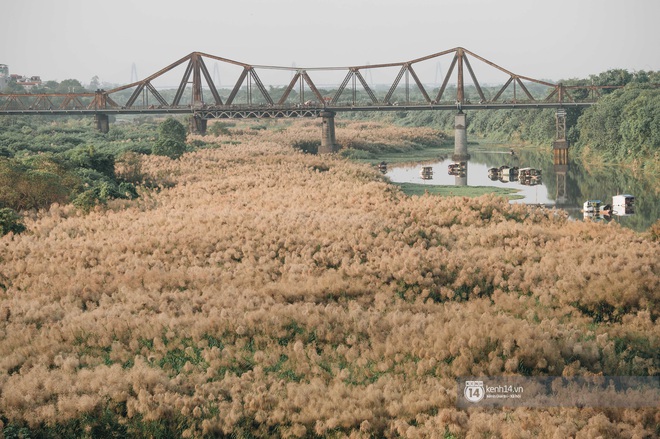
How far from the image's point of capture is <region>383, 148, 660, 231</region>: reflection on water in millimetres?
58747

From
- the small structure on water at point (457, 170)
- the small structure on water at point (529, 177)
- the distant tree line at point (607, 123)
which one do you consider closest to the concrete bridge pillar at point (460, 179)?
the small structure on water at point (457, 170)

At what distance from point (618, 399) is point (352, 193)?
2897cm

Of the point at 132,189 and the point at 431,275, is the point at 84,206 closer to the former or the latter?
the point at 132,189

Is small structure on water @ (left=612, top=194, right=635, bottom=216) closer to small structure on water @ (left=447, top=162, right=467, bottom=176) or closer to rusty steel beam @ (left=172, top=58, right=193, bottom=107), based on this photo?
small structure on water @ (left=447, top=162, right=467, bottom=176)

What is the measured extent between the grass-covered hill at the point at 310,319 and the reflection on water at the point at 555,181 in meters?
22.6

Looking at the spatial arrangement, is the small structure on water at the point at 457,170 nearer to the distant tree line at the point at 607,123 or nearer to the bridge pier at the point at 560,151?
the bridge pier at the point at 560,151

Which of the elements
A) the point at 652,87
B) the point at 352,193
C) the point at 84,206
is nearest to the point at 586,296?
the point at 352,193

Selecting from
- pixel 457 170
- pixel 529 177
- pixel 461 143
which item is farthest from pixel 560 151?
pixel 529 177

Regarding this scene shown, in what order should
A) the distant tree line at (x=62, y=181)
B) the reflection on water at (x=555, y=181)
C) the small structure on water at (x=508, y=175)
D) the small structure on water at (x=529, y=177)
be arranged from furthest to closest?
the small structure on water at (x=508, y=175) < the small structure on water at (x=529, y=177) < the reflection on water at (x=555, y=181) < the distant tree line at (x=62, y=181)

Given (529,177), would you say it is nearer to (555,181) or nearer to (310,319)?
(555,181)

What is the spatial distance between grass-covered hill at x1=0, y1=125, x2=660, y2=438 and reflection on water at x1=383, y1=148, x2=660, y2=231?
22.6m

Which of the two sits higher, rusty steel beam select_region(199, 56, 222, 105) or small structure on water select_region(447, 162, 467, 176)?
rusty steel beam select_region(199, 56, 222, 105)

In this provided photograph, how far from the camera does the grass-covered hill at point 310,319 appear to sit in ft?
52.4

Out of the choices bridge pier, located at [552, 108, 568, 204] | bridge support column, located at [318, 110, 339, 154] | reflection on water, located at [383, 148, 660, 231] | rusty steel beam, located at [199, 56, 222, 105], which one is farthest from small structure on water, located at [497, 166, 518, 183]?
rusty steel beam, located at [199, 56, 222, 105]
